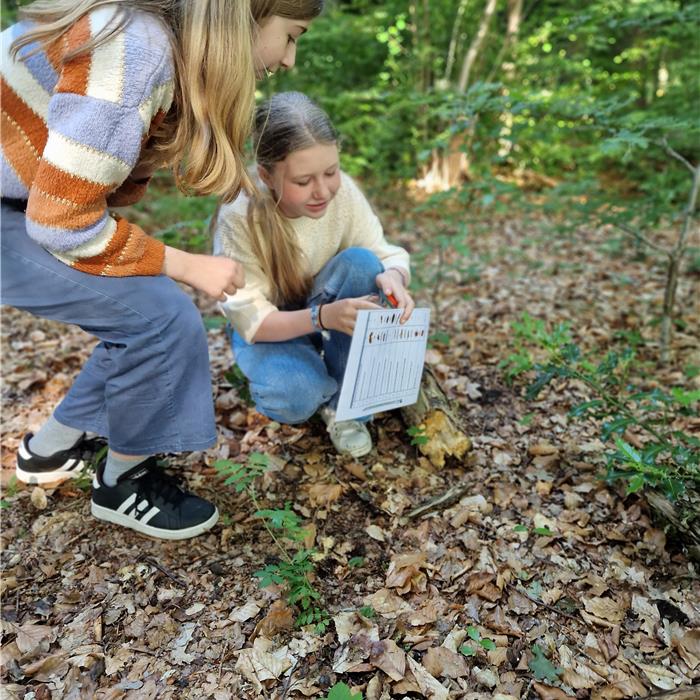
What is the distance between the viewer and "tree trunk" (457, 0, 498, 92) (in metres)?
7.07

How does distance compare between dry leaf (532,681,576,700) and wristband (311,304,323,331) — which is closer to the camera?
dry leaf (532,681,576,700)

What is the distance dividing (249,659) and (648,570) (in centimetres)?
128

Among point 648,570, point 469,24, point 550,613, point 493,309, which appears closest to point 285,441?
point 550,613

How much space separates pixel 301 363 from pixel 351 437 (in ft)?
1.23

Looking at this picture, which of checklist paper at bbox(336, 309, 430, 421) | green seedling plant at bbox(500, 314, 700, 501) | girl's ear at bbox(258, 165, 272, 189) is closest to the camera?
green seedling plant at bbox(500, 314, 700, 501)

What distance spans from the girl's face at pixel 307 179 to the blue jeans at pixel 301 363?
265mm

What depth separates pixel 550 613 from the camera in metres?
1.65

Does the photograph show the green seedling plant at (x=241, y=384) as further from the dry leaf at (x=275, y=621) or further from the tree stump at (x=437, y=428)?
the dry leaf at (x=275, y=621)

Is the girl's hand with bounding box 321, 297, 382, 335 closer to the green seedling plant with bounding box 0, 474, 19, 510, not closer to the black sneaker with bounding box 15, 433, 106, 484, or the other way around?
the black sneaker with bounding box 15, 433, 106, 484

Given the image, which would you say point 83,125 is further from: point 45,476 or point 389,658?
point 389,658

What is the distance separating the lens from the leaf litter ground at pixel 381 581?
147 centimetres

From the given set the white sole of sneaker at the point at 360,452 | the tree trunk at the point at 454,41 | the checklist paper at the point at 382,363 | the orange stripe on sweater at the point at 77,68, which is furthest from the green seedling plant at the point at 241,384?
the tree trunk at the point at 454,41

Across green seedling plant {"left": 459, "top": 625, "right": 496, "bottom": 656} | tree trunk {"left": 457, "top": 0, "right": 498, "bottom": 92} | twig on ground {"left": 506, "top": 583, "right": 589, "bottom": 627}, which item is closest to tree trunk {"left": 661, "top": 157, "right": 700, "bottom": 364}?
twig on ground {"left": 506, "top": 583, "right": 589, "bottom": 627}

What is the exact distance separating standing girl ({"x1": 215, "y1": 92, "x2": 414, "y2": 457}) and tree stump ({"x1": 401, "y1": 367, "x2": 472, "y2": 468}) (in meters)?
0.23
